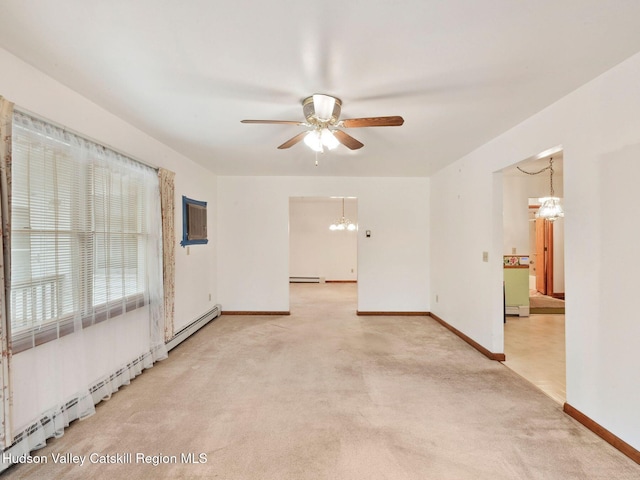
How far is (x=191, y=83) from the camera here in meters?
2.01

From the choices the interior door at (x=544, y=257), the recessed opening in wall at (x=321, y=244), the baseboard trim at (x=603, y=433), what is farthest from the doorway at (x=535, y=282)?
the recessed opening in wall at (x=321, y=244)

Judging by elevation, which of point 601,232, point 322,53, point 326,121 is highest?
point 322,53

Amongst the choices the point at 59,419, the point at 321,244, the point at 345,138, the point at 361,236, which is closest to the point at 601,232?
the point at 345,138

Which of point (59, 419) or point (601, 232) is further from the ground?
point (601, 232)

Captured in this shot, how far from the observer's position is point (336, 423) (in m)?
2.11

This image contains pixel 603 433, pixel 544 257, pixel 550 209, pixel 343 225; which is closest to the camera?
pixel 603 433

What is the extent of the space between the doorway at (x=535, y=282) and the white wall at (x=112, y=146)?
3.78m

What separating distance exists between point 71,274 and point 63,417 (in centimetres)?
98

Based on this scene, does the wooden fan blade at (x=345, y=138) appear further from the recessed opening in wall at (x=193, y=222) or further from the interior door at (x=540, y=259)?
the interior door at (x=540, y=259)

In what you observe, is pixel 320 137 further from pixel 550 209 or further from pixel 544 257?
pixel 544 257

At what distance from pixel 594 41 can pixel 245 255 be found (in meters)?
4.74

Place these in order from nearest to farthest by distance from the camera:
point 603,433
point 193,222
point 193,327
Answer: point 603,433 → point 193,327 → point 193,222

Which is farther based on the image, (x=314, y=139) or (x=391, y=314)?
(x=391, y=314)

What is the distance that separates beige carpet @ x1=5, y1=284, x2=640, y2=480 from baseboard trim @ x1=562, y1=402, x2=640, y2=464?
0.04 metres
